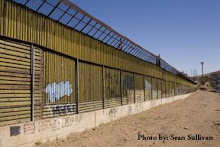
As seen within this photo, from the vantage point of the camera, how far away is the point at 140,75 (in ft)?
105

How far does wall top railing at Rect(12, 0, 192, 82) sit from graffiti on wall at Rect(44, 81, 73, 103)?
3.19 metres

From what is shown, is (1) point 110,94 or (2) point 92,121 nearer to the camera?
(2) point 92,121

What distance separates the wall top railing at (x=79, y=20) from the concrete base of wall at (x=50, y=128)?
16.0 feet

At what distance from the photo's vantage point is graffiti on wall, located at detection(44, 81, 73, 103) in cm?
1434

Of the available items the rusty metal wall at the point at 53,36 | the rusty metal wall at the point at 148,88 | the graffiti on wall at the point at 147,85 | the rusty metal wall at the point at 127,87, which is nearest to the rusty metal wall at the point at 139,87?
the rusty metal wall at the point at 127,87

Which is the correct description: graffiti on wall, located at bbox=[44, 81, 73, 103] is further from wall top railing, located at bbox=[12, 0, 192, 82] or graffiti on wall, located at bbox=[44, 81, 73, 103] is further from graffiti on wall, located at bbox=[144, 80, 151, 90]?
graffiti on wall, located at bbox=[144, 80, 151, 90]

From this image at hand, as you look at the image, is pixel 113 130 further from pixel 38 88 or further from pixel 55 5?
pixel 55 5

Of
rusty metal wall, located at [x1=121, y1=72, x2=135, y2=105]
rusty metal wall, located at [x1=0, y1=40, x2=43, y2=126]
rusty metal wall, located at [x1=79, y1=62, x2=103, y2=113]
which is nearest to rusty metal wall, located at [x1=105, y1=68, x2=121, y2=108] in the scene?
rusty metal wall, located at [x1=79, y1=62, x2=103, y2=113]

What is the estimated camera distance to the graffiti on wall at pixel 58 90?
14.3 metres

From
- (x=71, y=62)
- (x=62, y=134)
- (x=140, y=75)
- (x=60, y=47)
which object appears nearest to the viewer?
(x=62, y=134)

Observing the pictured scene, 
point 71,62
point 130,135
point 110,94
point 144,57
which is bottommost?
point 130,135

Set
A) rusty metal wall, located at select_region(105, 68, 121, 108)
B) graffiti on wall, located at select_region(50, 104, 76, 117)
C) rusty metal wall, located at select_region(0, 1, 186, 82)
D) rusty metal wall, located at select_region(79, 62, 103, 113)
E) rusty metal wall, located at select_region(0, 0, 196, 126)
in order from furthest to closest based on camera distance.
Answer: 1. rusty metal wall, located at select_region(105, 68, 121, 108)
2. rusty metal wall, located at select_region(79, 62, 103, 113)
3. graffiti on wall, located at select_region(50, 104, 76, 117)
4. rusty metal wall, located at select_region(0, 1, 186, 82)
5. rusty metal wall, located at select_region(0, 0, 196, 126)

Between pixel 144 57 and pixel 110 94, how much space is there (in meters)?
12.7

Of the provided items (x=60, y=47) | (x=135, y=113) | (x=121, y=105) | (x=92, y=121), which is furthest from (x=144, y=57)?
(x=60, y=47)
